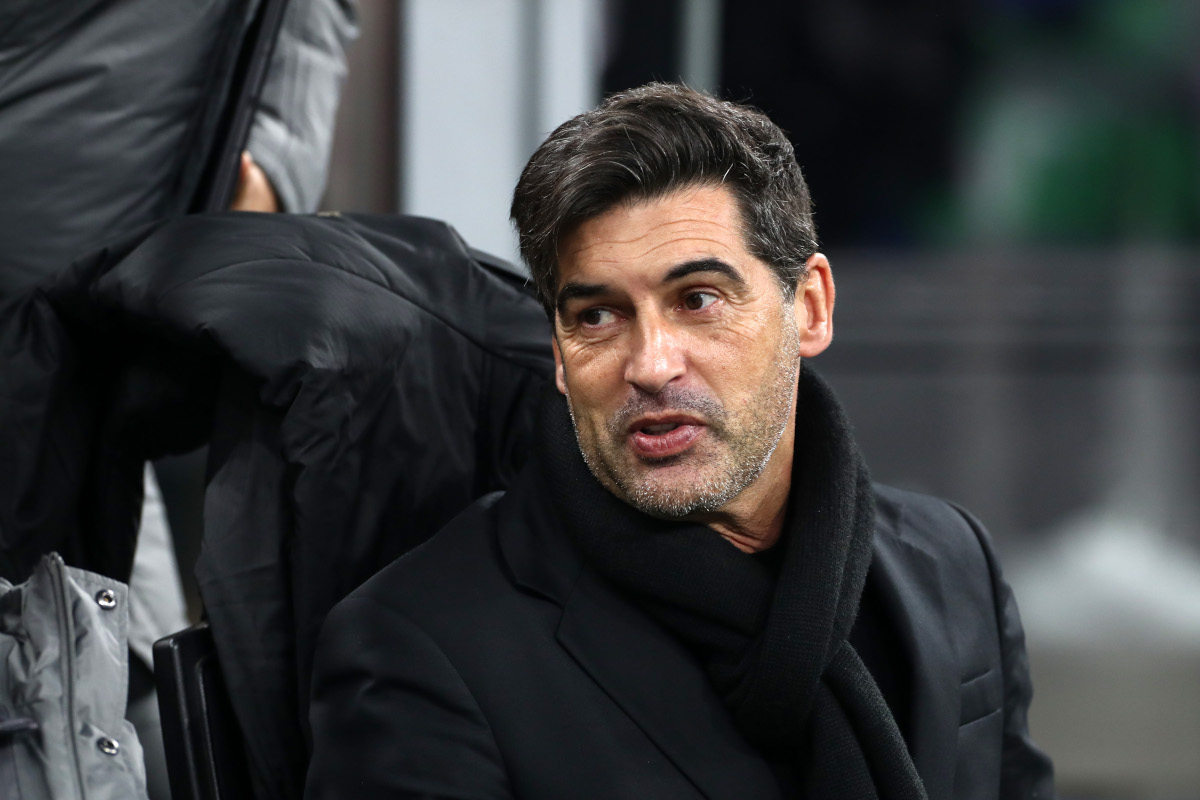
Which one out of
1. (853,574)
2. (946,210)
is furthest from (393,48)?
(853,574)

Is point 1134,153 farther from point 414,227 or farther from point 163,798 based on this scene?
point 163,798

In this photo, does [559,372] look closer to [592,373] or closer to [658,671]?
[592,373]

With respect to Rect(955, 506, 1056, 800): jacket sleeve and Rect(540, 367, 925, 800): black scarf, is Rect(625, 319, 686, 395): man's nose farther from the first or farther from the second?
Rect(955, 506, 1056, 800): jacket sleeve

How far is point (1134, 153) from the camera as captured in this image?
4.22 m

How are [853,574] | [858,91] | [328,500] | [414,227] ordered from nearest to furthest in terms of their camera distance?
[328,500]
[853,574]
[414,227]
[858,91]

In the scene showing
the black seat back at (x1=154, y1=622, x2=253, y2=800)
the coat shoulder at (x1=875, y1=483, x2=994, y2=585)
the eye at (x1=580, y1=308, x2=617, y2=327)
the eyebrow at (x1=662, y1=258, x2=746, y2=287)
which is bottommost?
the black seat back at (x1=154, y1=622, x2=253, y2=800)

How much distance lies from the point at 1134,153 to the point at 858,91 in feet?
2.89

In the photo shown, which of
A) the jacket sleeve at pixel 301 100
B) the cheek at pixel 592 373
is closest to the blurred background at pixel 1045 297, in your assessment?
the jacket sleeve at pixel 301 100

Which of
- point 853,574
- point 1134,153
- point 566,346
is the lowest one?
point 853,574

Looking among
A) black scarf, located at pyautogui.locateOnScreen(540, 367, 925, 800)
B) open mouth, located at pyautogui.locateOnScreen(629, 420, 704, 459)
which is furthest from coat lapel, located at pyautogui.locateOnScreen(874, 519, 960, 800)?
open mouth, located at pyautogui.locateOnScreen(629, 420, 704, 459)

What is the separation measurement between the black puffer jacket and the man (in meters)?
0.08

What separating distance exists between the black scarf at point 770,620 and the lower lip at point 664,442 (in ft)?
0.24

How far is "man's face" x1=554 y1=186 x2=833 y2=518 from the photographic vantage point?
1.54 metres

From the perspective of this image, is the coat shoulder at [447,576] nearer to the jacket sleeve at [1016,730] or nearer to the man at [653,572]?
the man at [653,572]
